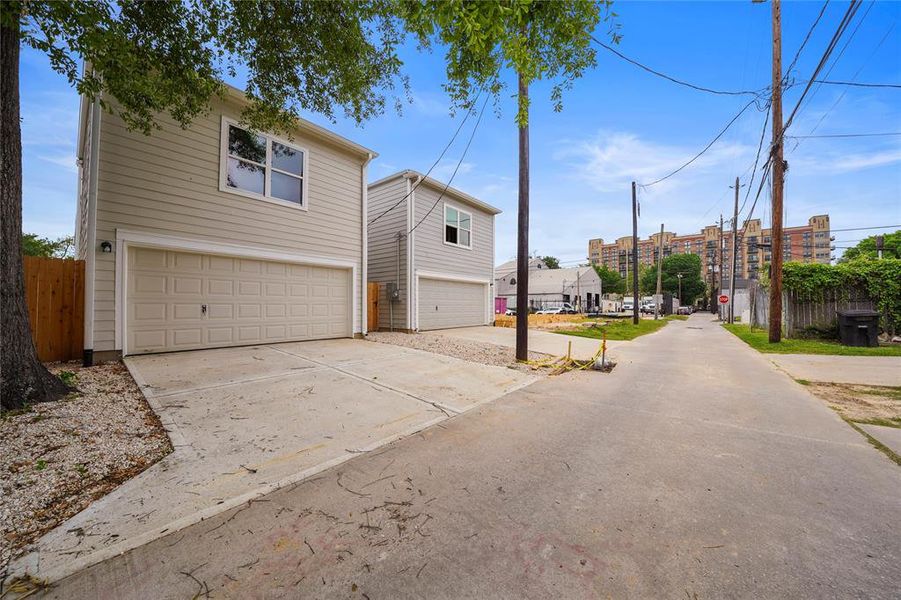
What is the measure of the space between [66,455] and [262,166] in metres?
7.36

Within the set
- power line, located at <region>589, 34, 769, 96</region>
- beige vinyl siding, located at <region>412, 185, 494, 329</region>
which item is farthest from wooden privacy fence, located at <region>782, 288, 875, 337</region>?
beige vinyl siding, located at <region>412, 185, 494, 329</region>

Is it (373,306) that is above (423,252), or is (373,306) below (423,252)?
Answer: below

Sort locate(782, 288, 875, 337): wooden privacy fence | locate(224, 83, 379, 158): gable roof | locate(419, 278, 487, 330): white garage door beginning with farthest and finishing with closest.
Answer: locate(419, 278, 487, 330): white garage door < locate(782, 288, 875, 337): wooden privacy fence < locate(224, 83, 379, 158): gable roof

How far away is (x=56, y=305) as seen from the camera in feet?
19.9

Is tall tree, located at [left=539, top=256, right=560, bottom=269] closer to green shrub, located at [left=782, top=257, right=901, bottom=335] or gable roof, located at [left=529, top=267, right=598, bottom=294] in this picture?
gable roof, located at [left=529, top=267, right=598, bottom=294]

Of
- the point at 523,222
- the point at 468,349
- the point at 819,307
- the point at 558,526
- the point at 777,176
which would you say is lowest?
the point at 558,526

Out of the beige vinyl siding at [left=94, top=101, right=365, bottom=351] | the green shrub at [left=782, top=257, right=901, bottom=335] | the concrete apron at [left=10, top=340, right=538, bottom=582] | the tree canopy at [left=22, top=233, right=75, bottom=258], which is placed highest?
the tree canopy at [left=22, top=233, right=75, bottom=258]

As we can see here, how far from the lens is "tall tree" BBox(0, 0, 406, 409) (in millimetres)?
3734

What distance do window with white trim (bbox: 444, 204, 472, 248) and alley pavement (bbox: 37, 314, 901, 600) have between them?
11.2 m

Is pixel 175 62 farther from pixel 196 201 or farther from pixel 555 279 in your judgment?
pixel 555 279

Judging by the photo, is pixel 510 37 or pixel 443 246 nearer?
pixel 510 37

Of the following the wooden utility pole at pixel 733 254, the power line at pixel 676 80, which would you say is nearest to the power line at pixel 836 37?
the power line at pixel 676 80

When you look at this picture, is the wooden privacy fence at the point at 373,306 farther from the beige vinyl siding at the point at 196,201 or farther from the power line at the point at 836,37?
the power line at the point at 836,37


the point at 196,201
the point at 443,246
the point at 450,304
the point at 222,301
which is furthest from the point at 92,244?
the point at 450,304
